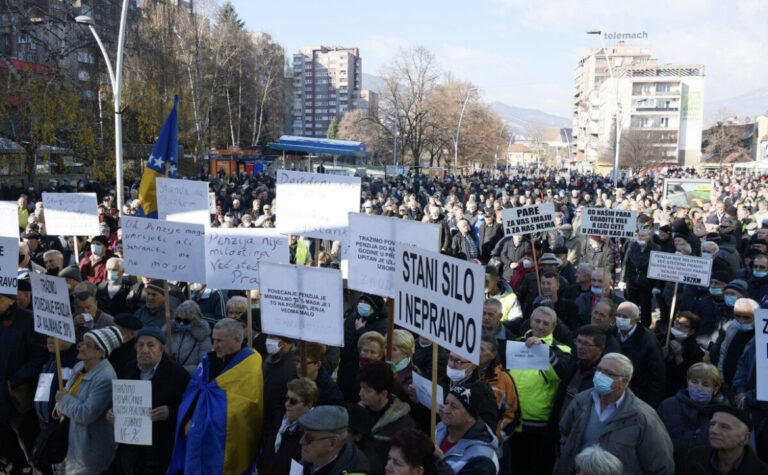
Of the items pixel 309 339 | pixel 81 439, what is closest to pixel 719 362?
pixel 309 339

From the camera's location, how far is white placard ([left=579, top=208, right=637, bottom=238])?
29.3 feet

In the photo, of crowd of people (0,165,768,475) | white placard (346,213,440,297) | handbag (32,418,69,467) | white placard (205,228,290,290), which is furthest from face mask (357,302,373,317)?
handbag (32,418,69,467)

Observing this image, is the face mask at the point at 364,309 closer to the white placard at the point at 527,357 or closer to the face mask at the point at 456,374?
the white placard at the point at 527,357

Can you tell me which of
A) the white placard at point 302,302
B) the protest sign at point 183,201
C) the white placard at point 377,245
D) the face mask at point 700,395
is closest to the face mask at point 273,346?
the white placard at point 302,302

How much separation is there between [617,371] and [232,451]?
2.48m

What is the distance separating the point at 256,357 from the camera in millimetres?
4582

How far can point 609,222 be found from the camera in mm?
9055

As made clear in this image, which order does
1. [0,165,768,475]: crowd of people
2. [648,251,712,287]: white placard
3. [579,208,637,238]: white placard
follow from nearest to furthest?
[0,165,768,475]: crowd of people → [648,251,712,287]: white placard → [579,208,637,238]: white placard

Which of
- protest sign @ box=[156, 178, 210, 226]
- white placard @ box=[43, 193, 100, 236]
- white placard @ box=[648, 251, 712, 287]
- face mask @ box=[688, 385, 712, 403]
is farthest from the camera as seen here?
white placard @ box=[43, 193, 100, 236]

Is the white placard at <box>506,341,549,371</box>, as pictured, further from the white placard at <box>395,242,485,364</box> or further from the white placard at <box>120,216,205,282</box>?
the white placard at <box>120,216,205,282</box>

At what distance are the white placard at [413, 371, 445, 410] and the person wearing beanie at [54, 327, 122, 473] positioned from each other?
2.06 m

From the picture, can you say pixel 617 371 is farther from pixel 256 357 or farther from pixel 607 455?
pixel 256 357

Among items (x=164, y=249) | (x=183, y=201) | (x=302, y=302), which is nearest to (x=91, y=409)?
(x=302, y=302)

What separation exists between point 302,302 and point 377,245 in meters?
0.83
